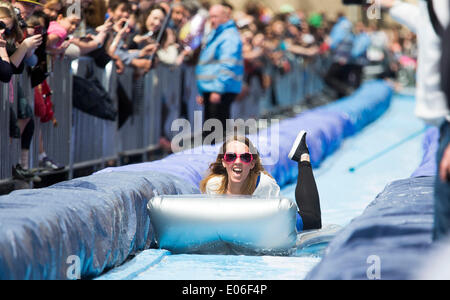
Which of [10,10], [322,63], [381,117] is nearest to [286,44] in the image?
[381,117]

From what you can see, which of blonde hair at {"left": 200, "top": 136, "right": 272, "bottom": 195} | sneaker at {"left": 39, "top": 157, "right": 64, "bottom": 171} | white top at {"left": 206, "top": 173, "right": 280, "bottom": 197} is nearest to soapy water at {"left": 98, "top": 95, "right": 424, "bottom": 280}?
white top at {"left": 206, "top": 173, "right": 280, "bottom": 197}

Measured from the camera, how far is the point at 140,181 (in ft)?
20.1

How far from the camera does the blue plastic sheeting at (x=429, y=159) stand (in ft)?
23.0

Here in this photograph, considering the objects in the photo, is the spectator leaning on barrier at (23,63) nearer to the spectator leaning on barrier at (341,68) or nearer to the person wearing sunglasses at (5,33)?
the person wearing sunglasses at (5,33)

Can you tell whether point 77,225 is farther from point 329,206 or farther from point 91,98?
point 329,206

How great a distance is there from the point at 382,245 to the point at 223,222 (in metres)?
1.69

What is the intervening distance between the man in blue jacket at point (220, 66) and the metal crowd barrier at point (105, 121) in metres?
0.60

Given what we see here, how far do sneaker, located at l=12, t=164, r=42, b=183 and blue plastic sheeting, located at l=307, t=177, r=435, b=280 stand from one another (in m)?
3.10

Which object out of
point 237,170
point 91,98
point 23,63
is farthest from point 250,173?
point 91,98

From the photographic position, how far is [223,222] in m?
5.81

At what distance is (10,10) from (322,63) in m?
18.2

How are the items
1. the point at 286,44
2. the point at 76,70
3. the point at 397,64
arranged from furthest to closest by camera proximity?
1. the point at 397,64
2. the point at 286,44
3. the point at 76,70

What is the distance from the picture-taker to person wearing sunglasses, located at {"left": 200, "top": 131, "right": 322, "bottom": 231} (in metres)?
6.33

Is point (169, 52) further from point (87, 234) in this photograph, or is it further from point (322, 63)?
point (322, 63)
